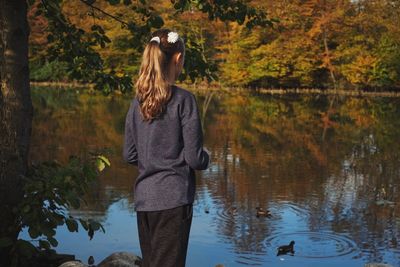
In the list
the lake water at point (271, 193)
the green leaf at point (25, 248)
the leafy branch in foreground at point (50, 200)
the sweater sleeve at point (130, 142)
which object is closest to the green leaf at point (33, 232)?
the leafy branch in foreground at point (50, 200)

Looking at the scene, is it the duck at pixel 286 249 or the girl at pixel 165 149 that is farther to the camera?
the duck at pixel 286 249

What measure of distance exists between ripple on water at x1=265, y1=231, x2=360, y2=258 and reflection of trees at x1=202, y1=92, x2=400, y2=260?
5.9 inches

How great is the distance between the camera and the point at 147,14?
554cm

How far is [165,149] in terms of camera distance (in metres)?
2.68

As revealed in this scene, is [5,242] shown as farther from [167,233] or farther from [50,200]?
[167,233]

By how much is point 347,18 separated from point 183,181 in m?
38.3

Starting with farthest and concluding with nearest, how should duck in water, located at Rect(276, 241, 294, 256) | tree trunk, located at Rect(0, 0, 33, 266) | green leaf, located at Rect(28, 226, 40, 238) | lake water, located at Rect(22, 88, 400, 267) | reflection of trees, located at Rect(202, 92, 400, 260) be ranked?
1. reflection of trees, located at Rect(202, 92, 400, 260)
2. lake water, located at Rect(22, 88, 400, 267)
3. duck in water, located at Rect(276, 241, 294, 256)
4. tree trunk, located at Rect(0, 0, 33, 266)
5. green leaf, located at Rect(28, 226, 40, 238)

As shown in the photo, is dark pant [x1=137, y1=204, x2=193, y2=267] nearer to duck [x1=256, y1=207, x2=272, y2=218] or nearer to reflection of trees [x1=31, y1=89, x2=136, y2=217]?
reflection of trees [x1=31, y1=89, x2=136, y2=217]

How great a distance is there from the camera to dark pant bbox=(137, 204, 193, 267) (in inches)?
106

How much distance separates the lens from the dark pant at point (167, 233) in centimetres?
268

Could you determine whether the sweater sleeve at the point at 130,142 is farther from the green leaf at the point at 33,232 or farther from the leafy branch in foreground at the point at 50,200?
the green leaf at the point at 33,232

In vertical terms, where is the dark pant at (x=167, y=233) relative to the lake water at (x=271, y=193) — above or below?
above

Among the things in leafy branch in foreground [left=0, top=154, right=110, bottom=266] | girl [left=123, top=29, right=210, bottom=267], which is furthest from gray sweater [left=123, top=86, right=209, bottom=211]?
leafy branch in foreground [left=0, top=154, right=110, bottom=266]

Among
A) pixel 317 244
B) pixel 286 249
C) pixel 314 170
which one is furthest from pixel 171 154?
pixel 314 170
